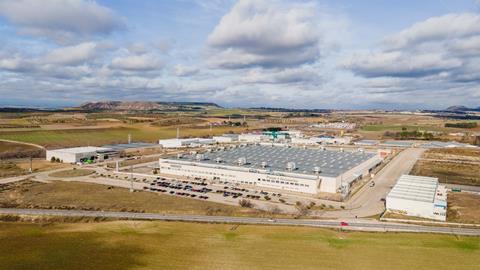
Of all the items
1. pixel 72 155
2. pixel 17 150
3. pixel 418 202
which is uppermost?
pixel 72 155

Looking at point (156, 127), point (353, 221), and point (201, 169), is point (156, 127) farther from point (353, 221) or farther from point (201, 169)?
point (353, 221)

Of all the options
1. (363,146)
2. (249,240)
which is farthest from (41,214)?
(363,146)

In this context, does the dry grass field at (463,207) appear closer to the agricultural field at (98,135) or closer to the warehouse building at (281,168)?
the warehouse building at (281,168)

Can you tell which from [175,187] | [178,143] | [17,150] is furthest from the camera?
[178,143]

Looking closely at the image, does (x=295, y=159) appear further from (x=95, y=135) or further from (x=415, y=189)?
(x=95, y=135)

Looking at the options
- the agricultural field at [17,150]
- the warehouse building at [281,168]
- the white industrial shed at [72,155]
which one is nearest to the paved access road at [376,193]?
the warehouse building at [281,168]

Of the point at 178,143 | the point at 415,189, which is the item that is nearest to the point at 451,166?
the point at 415,189

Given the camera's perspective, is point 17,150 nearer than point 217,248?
No
